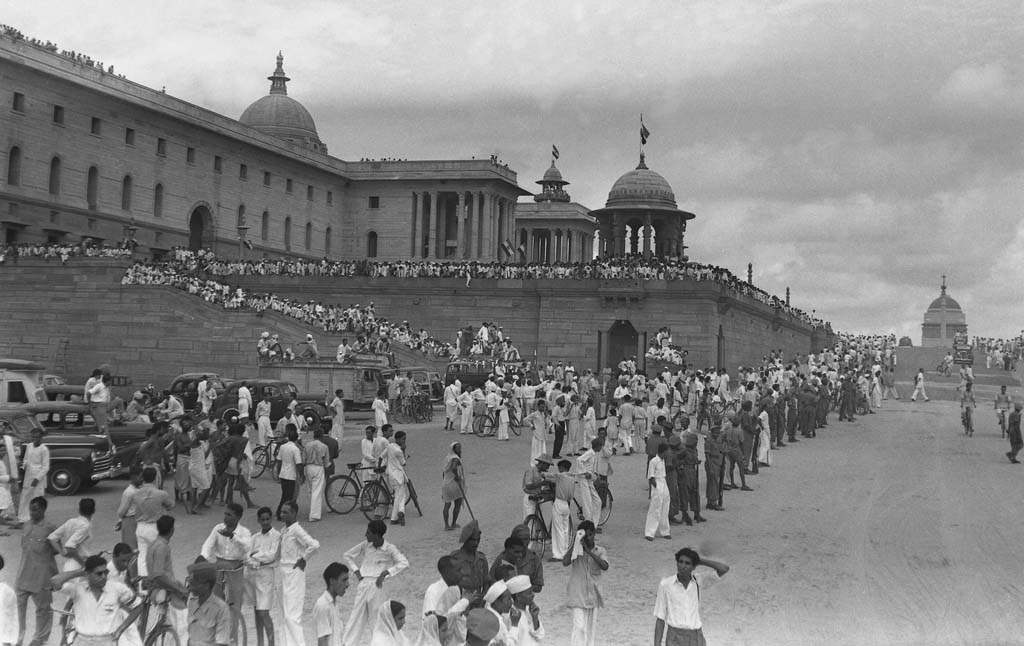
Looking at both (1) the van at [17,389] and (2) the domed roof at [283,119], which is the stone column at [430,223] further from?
(1) the van at [17,389]

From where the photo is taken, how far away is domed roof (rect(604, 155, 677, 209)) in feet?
182

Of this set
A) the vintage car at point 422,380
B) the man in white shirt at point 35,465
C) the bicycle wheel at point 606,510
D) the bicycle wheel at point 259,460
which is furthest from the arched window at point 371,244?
the man in white shirt at point 35,465

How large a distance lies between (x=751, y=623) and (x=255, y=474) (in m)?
11.6

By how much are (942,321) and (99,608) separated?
87.1 m

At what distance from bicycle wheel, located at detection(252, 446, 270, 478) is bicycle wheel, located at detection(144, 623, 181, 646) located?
36.7ft

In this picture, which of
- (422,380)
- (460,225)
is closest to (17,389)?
(422,380)

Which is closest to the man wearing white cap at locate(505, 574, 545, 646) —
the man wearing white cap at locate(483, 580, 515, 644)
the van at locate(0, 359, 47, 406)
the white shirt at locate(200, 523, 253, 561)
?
the man wearing white cap at locate(483, 580, 515, 644)

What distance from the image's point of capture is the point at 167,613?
29.7ft

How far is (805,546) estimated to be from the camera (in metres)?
15.2

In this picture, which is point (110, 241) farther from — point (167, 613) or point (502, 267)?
point (167, 613)

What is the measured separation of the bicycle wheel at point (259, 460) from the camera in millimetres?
20125

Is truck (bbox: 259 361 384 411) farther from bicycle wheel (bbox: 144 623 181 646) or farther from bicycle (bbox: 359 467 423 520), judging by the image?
bicycle wheel (bbox: 144 623 181 646)

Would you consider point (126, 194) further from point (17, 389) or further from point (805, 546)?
point (805, 546)

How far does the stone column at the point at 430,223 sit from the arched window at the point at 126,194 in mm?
22306
